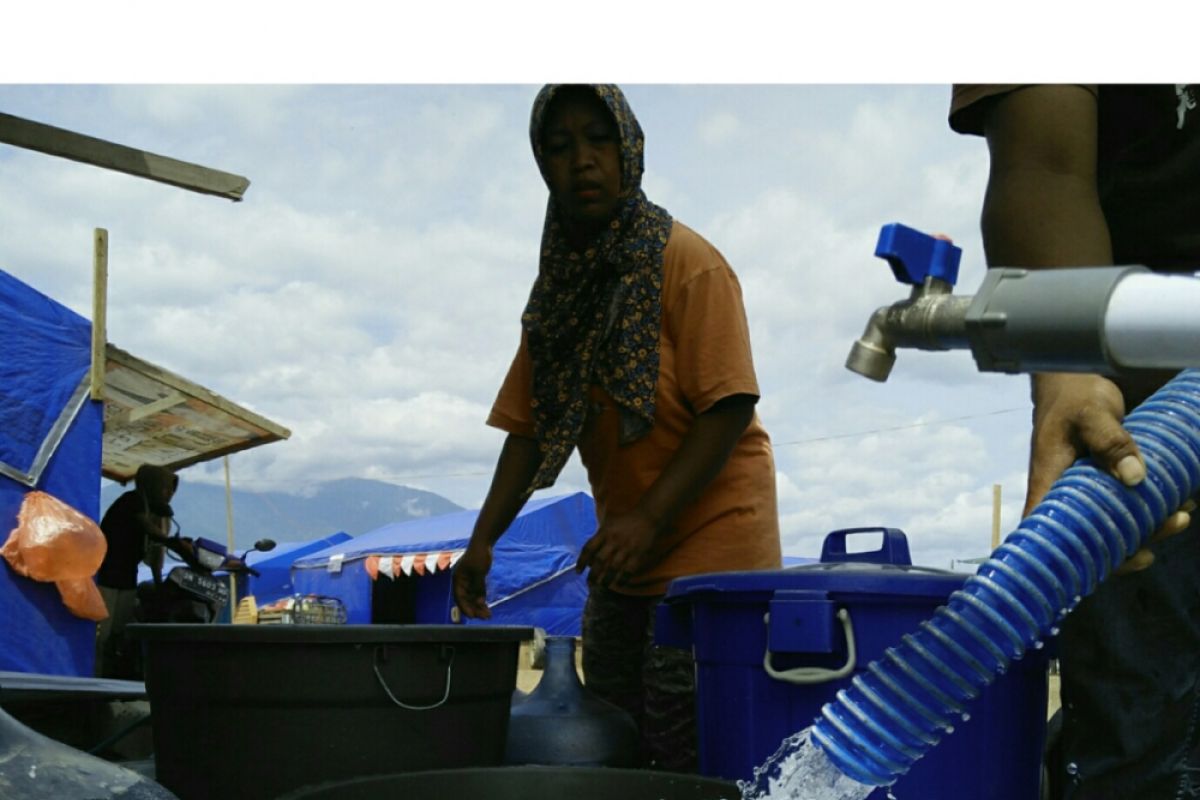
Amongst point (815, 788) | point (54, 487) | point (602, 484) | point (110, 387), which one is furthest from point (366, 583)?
point (815, 788)

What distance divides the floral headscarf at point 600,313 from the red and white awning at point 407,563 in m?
12.4

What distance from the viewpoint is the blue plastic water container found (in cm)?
131

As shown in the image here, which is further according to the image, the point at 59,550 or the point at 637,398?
the point at 59,550

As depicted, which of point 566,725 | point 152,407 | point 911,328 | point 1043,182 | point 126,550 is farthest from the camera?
point 152,407

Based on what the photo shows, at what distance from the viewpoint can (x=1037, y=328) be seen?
564 millimetres

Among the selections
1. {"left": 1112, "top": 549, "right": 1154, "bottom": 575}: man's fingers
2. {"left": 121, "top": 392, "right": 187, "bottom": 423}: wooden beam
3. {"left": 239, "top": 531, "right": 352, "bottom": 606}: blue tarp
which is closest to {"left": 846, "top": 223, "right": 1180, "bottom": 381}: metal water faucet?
{"left": 1112, "top": 549, "right": 1154, "bottom": 575}: man's fingers

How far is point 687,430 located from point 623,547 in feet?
0.79

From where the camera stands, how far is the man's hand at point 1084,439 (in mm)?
940

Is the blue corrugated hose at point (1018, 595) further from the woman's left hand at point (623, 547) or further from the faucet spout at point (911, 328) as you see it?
the woman's left hand at point (623, 547)

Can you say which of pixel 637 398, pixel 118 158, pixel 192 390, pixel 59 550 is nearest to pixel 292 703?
pixel 637 398

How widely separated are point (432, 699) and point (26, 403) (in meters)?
5.00

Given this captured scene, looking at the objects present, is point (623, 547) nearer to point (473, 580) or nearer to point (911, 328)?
point (473, 580)

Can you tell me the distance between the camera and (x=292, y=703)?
4.54ft

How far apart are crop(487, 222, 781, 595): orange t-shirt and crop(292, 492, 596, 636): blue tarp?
11.0 m
